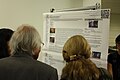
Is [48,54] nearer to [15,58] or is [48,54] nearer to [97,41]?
[97,41]

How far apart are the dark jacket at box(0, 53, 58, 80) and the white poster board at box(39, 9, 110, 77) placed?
1152 mm

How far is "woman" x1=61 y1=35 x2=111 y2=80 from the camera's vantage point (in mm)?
1910

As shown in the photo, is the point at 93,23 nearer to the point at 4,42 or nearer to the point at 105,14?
the point at 105,14

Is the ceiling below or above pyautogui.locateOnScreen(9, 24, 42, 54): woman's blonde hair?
above

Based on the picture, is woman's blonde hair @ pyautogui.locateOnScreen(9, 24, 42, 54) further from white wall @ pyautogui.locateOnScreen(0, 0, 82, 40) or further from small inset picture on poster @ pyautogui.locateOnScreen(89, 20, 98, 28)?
white wall @ pyautogui.locateOnScreen(0, 0, 82, 40)

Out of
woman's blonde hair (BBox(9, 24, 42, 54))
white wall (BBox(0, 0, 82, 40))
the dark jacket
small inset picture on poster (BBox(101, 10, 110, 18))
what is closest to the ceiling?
white wall (BBox(0, 0, 82, 40))

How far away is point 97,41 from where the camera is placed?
2.75 meters

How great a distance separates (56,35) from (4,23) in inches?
49.9

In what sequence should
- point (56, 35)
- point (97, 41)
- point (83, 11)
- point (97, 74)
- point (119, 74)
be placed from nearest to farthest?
1. point (97, 74)
2. point (97, 41)
3. point (83, 11)
4. point (119, 74)
5. point (56, 35)

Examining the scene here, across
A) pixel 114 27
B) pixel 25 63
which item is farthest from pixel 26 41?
pixel 114 27

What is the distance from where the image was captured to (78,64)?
1950 mm

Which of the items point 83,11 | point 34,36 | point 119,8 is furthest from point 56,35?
point 34,36

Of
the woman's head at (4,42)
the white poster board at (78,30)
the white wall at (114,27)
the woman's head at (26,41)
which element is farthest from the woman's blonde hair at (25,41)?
the white wall at (114,27)

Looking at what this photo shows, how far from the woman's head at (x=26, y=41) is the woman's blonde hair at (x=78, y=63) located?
353 mm
